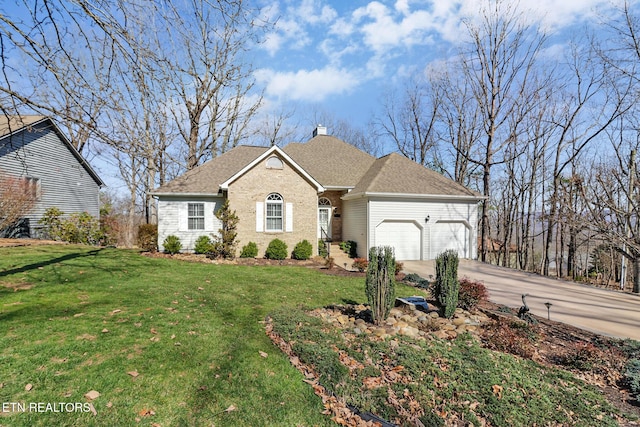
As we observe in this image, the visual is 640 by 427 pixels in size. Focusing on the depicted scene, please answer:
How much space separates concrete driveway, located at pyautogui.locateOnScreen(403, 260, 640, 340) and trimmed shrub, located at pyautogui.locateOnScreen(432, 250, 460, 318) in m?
2.70

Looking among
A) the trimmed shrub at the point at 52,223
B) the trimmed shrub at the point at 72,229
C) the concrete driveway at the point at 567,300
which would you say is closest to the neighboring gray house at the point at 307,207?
the concrete driveway at the point at 567,300

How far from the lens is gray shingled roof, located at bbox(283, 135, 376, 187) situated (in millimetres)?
18691

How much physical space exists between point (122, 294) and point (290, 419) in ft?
19.4

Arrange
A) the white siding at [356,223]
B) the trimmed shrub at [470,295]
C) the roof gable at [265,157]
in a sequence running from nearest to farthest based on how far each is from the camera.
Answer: the trimmed shrub at [470,295]
the roof gable at [265,157]
the white siding at [356,223]

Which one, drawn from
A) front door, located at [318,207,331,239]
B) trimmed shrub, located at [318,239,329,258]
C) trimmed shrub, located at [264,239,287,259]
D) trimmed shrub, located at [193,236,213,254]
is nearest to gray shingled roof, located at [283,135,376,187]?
front door, located at [318,207,331,239]

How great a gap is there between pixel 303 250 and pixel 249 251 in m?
2.60

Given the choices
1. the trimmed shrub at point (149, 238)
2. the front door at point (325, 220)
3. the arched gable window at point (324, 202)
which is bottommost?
the trimmed shrub at point (149, 238)

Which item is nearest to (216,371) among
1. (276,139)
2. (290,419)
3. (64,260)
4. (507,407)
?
(290,419)

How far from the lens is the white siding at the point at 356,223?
1545 centimetres

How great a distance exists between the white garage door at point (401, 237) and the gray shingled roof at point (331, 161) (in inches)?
161

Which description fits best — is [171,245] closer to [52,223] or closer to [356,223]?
[52,223]

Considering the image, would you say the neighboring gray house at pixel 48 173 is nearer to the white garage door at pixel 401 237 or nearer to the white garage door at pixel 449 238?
the white garage door at pixel 401 237

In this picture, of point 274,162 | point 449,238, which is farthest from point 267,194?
point 449,238

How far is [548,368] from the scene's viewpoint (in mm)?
4668
